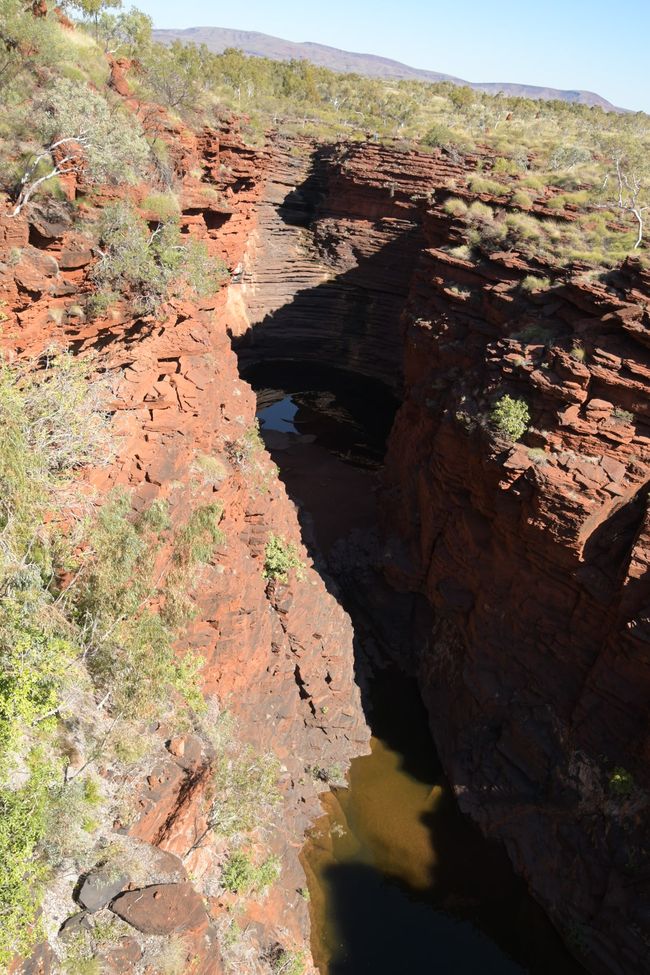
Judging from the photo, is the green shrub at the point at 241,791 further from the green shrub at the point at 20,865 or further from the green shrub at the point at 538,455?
the green shrub at the point at 538,455

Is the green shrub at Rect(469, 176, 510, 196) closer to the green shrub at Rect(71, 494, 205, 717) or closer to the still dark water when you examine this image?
the still dark water

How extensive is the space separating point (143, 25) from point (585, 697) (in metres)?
21.1

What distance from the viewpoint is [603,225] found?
1886 centimetres

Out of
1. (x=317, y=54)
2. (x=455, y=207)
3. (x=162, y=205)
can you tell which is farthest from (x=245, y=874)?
(x=317, y=54)

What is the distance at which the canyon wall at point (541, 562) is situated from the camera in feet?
42.5

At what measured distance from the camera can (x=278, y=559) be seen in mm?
14906

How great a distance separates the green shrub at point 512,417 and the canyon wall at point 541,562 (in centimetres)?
21

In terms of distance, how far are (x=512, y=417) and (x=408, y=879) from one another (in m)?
10.9

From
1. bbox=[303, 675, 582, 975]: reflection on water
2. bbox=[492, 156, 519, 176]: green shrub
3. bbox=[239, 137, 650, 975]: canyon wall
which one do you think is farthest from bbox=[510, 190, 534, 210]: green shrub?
bbox=[303, 675, 582, 975]: reflection on water

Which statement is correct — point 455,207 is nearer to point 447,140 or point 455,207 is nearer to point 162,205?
point 162,205

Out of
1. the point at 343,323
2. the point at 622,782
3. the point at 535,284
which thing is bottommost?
the point at 622,782

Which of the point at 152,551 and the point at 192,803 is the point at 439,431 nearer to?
the point at 152,551

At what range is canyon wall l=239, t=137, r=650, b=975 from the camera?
1297 centimetres

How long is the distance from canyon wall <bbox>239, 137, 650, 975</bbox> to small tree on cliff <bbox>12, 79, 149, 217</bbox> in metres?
9.50
